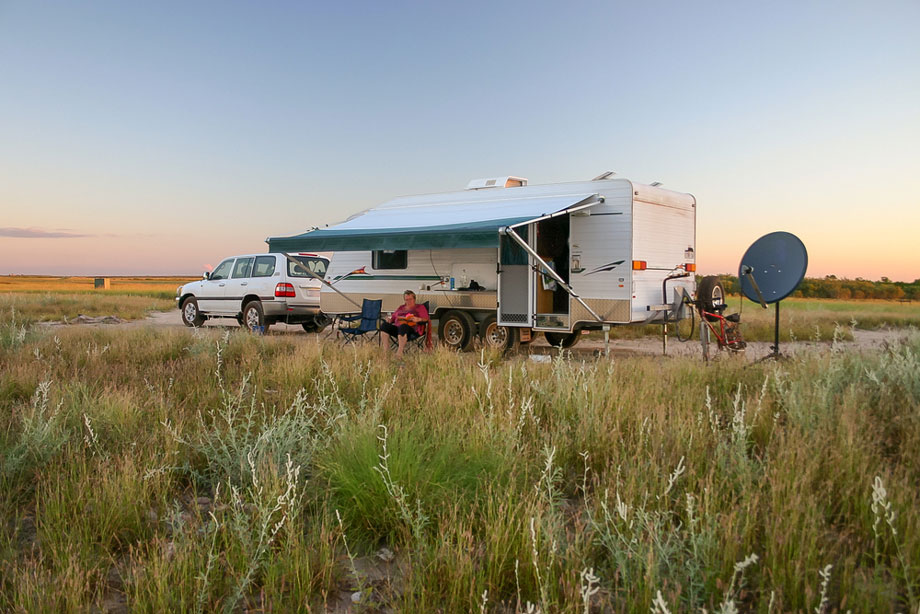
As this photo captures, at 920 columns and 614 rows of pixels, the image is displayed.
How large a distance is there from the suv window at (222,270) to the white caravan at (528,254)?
4418 mm

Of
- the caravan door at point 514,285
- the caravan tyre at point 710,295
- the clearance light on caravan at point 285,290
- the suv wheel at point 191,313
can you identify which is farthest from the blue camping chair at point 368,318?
the suv wheel at point 191,313

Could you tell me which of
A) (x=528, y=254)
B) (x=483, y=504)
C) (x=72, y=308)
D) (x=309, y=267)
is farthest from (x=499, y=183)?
(x=72, y=308)

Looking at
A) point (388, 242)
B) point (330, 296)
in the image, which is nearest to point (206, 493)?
point (388, 242)

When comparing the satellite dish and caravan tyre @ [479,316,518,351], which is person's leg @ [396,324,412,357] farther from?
the satellite dish

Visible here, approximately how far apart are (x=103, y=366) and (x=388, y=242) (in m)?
4.61

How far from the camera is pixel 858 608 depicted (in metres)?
2.55

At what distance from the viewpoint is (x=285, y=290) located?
14.9 m

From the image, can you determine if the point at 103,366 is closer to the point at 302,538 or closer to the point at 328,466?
the point at 328,466

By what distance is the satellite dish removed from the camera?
8805mm

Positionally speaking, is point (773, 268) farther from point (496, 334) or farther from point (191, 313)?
point (191, 313)

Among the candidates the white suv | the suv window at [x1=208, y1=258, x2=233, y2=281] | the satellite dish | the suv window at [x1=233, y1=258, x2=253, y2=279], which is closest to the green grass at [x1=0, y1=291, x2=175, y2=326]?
the suv window at [x1=208, y1=258, x2=233, y2=281]

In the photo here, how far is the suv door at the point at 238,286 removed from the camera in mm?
15578

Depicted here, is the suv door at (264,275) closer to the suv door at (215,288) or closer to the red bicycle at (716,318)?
the suv door at (215,288)

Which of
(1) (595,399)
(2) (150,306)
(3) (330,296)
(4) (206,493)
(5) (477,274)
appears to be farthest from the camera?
(2) (150,306)
